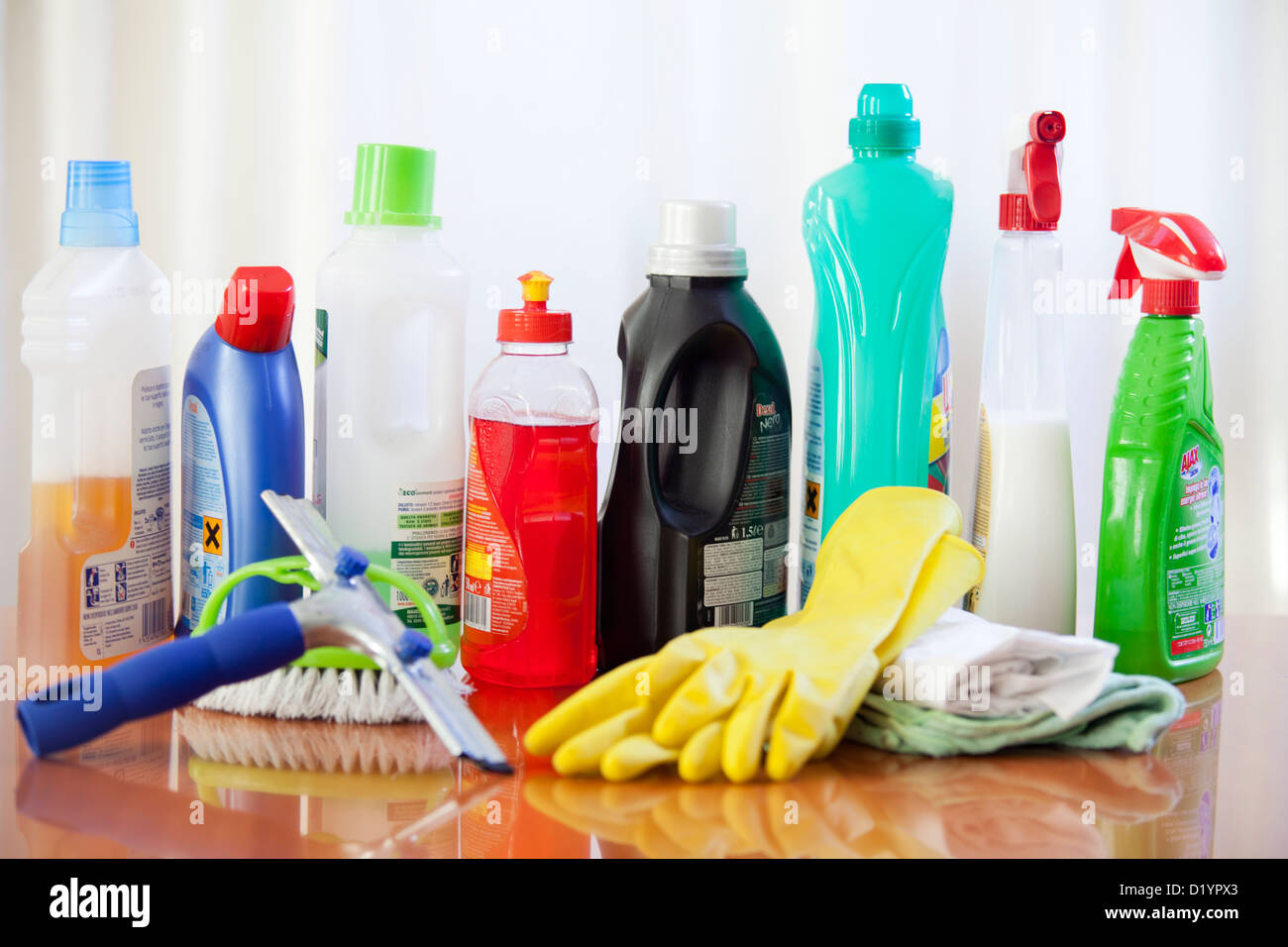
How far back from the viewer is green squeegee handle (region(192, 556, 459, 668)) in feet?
2.64

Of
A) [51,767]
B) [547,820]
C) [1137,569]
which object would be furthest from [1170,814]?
→ [51,767]

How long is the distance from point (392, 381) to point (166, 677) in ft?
0.99

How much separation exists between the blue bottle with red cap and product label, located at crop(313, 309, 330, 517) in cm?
3

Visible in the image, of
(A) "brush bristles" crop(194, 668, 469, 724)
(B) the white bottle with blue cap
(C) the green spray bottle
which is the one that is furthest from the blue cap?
(C) the green spray bottle

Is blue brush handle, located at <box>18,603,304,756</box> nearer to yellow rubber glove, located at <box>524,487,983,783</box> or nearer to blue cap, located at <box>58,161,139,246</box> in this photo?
yellow rubber glove, located at <box>524,487,983,783</box>

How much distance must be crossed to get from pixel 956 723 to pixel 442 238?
0.63 metres

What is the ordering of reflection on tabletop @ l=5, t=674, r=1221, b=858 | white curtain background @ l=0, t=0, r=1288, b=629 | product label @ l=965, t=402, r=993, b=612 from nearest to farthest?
reflection on tabletop @ l=5, t=674, r=1221, b=858 → product label @ l=965, t=402, r=993, b=612 → white curtain background @ l=0, t=0, r=1288, b=629

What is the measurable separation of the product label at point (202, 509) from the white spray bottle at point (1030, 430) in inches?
22.7

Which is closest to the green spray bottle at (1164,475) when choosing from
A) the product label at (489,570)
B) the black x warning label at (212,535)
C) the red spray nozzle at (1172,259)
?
the red spray nozzle at (1172,259)

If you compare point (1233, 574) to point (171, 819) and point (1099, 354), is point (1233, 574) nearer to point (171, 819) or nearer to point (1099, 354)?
point (1099, 354)

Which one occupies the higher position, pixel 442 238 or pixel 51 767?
pixel 442 238
